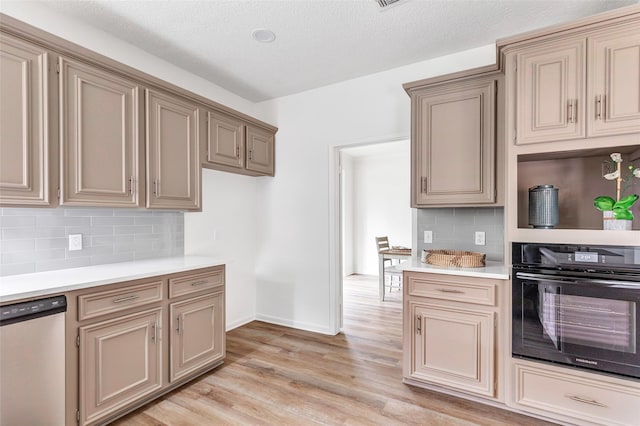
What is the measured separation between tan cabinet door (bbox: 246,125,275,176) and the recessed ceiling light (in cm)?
102

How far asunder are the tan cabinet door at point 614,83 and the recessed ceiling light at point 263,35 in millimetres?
2129

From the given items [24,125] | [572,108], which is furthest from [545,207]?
[24,125]

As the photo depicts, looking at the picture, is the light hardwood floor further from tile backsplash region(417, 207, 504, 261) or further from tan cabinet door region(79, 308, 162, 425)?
tile backsplash region(417, 207, 504, 261)

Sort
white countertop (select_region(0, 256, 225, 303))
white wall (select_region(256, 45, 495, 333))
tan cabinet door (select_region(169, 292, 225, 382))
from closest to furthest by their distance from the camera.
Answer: white countertop (select_region(0, 256, 225, 303))
tan cabinet door (select_region(169, 292, 225, 382))
white wall (select_region(256, 45, 495, 333))

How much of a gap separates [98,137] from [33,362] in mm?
1384

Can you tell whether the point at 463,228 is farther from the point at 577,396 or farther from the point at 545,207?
the point at 577,396

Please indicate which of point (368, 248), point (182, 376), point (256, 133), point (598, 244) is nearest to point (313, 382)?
point (182, 376)

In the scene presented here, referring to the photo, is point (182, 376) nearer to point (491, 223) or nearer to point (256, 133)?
point (256, 133)

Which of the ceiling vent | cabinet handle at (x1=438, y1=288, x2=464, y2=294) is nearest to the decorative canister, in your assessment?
cabinet handle at (x1=438, y1=288, x2=464, y2=294)

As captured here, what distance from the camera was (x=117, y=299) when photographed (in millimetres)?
2002

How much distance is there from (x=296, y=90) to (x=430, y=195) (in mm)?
2023

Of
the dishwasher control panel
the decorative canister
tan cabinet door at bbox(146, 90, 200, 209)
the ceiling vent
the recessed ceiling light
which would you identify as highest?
the recessed ceiling light

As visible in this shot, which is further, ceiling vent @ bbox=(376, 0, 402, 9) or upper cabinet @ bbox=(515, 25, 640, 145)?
ceiling vent @ bbox=(376, 0, 402, 9)

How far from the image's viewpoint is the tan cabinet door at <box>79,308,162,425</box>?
185 centimetres
